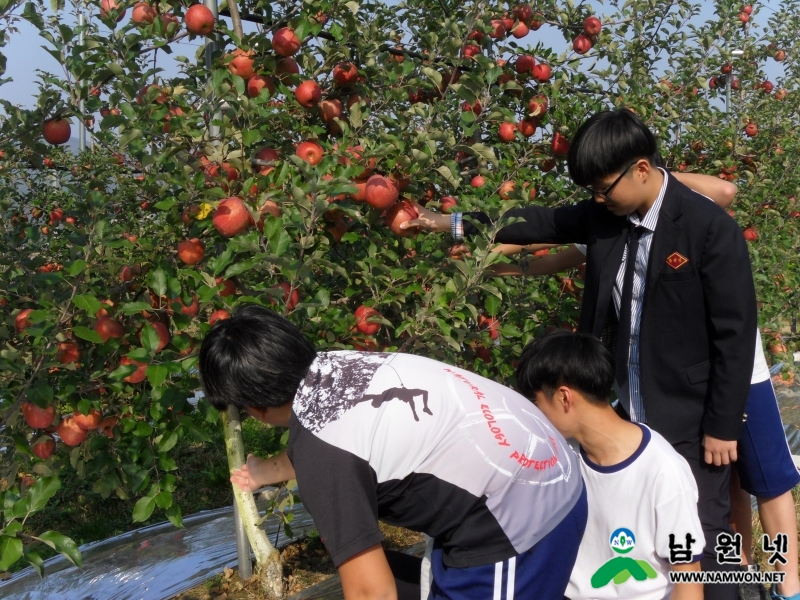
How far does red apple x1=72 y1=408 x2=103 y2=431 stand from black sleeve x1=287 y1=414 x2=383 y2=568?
0.91 metres

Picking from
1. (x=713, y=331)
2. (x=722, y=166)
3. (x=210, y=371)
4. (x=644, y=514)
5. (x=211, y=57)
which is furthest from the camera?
(x=722, y=166)

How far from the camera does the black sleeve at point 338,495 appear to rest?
1146 mm

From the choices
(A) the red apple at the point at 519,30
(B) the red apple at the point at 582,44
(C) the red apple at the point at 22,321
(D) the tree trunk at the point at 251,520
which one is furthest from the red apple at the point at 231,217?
(B) the red apple at the point at 582,44

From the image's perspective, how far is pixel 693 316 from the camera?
176 centimetres

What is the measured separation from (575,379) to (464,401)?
42cm

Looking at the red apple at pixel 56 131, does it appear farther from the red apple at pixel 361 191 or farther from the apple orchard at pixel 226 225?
the red apple at pixel 361 191

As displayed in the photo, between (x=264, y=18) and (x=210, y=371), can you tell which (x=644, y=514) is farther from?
(x=264, y=18)

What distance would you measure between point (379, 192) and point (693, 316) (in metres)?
0.80

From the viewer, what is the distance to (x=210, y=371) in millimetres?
1229

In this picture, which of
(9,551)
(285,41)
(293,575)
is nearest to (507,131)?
(285,41)

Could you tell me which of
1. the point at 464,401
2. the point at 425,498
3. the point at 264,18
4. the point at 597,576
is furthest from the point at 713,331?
the point at 264,18

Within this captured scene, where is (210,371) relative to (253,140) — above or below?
below

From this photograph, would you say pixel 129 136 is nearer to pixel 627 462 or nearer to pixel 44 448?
pixel 44 448

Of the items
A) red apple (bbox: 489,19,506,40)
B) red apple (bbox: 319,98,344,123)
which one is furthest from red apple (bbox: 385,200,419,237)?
red apple (bbox: 489,19,506,40)
